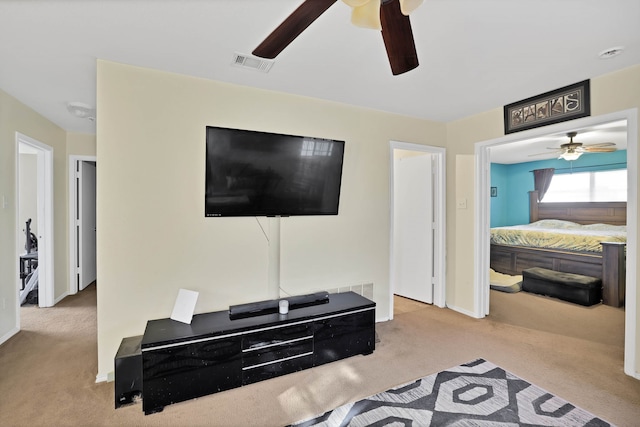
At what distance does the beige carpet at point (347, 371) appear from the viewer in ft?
6.52

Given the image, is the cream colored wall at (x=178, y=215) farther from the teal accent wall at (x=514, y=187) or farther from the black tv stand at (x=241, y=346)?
the teal accent wall at (x=514, y=187)

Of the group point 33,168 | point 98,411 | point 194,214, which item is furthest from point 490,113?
point 33,168

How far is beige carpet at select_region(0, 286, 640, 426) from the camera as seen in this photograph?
1.99 metres

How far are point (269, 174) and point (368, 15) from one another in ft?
5.07

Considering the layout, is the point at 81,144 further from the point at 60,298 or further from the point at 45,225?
the point at 60,298

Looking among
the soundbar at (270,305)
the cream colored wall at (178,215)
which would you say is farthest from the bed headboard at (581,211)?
the soundbar at (270,305)

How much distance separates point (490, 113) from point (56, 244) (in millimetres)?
5749

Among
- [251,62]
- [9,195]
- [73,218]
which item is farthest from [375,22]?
[73,218]

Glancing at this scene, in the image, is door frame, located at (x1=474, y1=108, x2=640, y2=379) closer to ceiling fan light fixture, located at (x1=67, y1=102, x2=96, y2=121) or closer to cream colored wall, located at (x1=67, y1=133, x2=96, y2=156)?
ceiling fan light fixture, located at (x1=67, y1=102, x2=96, y2=121)

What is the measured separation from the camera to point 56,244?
4.20m

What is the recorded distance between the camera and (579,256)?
467 cm

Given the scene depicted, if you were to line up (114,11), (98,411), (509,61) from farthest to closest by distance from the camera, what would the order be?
1. (509,61)
2. (98,411)
3. (114,11)

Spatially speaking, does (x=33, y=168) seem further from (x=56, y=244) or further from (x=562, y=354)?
(x=562, y=354)

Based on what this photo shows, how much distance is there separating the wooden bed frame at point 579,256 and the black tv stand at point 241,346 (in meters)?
3.65
